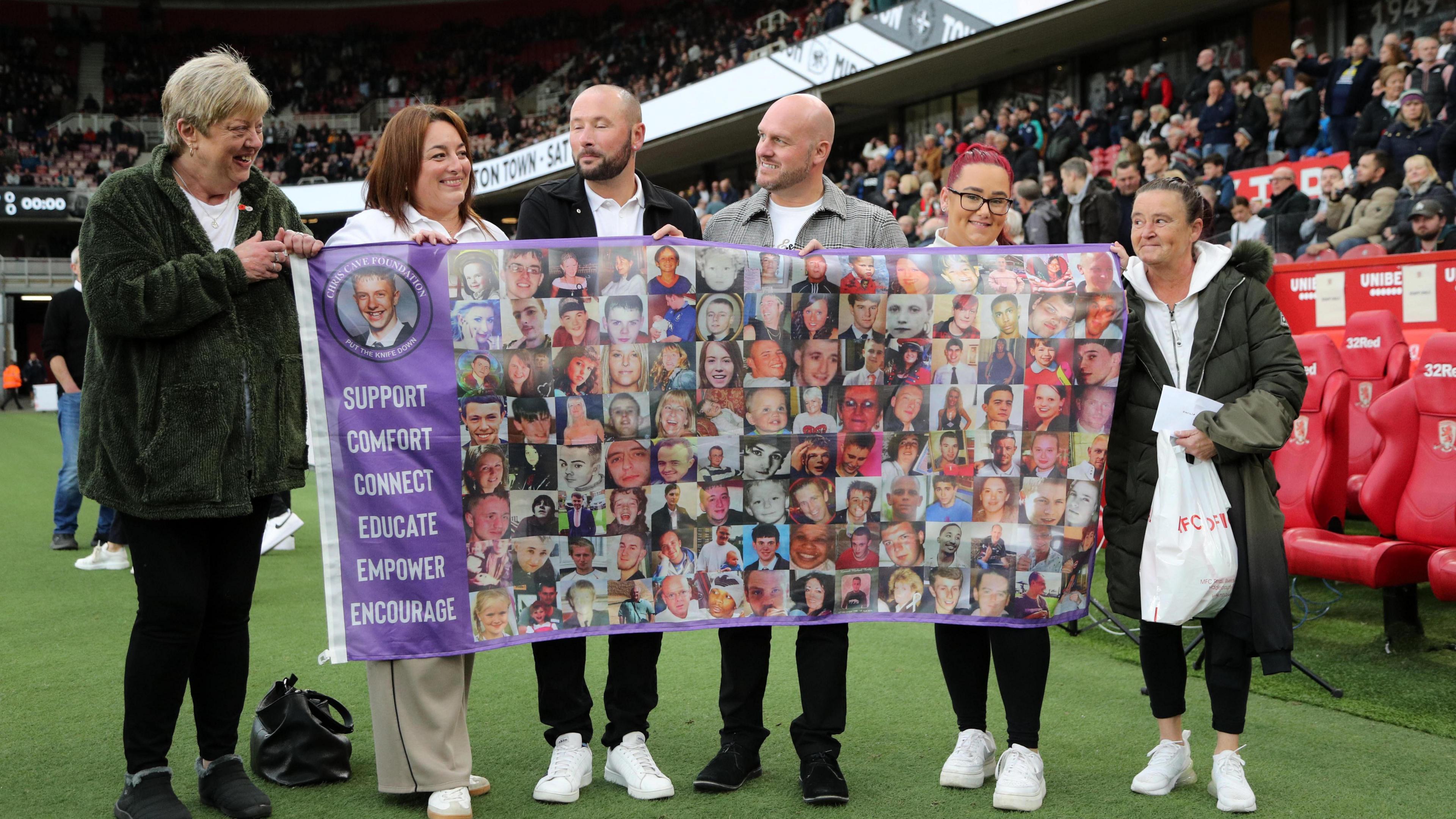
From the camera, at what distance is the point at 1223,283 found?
3102 mm

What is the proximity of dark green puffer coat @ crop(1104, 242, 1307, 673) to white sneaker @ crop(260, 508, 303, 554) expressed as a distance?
17.0 ft

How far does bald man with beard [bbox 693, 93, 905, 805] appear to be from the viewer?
3107mm

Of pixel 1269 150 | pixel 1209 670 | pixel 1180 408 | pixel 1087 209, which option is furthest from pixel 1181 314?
pixel 1269 150

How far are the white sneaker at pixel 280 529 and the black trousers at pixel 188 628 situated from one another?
12.8 feet

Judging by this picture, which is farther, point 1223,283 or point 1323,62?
point 1323,62

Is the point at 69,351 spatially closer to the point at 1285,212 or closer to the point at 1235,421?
the point at 1235,421

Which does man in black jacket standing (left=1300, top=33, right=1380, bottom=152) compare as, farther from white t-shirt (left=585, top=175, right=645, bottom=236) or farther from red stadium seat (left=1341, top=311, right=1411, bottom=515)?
white t-shirt (left=585, top=175, right=645, bottom=236)

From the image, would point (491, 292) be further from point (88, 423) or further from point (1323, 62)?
point (1323, 62)

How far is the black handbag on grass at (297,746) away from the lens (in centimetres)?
318

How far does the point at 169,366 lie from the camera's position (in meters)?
2.79

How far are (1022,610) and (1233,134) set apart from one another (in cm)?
1034

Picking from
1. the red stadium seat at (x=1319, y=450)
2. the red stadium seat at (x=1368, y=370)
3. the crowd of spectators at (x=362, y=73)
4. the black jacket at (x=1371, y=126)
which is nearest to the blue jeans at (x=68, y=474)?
the red stadium seat at (x=1319, y=450)

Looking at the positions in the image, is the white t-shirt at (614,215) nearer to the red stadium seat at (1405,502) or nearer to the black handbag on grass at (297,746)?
the black handbag on grass at (297,746)

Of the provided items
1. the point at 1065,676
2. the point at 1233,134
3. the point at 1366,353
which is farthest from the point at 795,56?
the point at 1065,676
